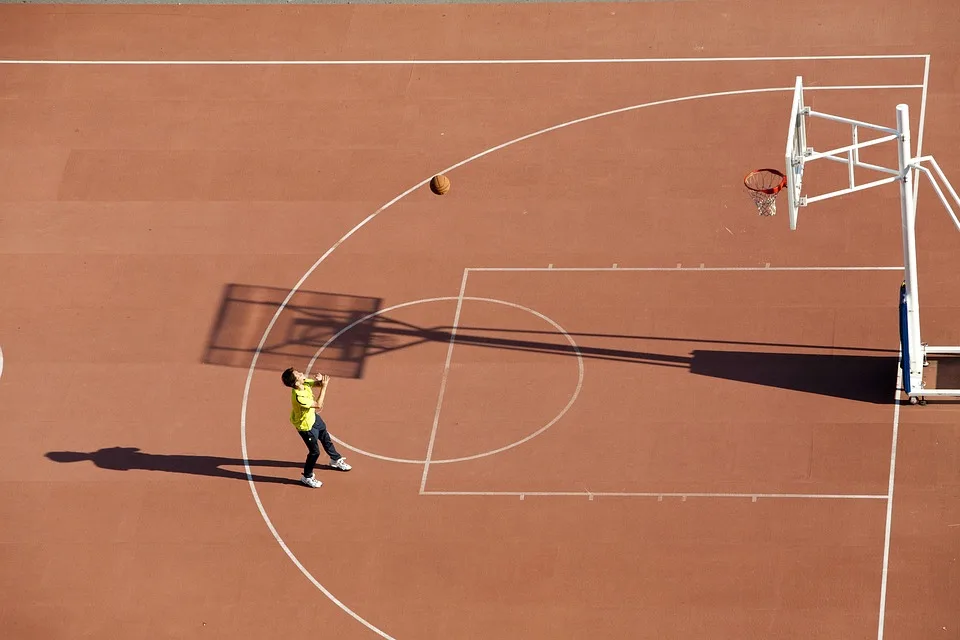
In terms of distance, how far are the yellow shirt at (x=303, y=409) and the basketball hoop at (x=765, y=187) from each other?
28.8ft

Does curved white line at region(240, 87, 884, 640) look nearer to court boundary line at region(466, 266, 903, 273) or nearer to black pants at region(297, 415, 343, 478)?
black pants at region(297, 415, 343, 478)

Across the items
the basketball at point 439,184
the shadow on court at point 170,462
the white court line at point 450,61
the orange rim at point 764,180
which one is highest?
the white court line at point 450,61

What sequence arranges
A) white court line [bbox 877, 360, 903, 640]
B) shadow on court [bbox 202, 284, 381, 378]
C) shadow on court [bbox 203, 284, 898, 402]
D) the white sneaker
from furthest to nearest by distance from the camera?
1. shadow on court [bbox 202, 284, 381, 378]
2. shadow on court [bbox 203, 284, 898, 402]
3. the white sneaker
4. white court line [bbox 877, 360, 903, 640]

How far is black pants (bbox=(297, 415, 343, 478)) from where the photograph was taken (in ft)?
73.2

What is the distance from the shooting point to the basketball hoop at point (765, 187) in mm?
25375

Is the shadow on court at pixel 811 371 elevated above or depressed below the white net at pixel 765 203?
below

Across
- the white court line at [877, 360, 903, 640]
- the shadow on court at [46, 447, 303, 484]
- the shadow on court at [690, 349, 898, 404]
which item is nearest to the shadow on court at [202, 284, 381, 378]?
the shadow on court at [46, 447, 303, 484]

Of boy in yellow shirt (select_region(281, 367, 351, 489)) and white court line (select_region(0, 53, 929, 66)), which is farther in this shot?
white court line (select_region(0, 53, 929, 66))

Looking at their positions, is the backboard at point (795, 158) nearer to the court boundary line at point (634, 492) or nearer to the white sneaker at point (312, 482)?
the court boundary line at point (634, 492)

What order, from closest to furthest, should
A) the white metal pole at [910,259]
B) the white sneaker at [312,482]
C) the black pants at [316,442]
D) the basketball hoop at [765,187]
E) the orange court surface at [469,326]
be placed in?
1. the orange court surface at [469,326]
2. the white metal pole at [910,259]
3. the black pants at [316,442]
4. the white sneaker at [312,482]
5. the basketball hoop at [765,187]

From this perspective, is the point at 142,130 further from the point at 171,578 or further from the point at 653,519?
the point at 653,519

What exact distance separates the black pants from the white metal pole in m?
9.49

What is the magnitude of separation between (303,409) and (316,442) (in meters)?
0.77

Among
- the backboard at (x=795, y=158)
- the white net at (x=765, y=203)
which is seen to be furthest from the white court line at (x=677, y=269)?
the backboard at (x=795, y=158)
